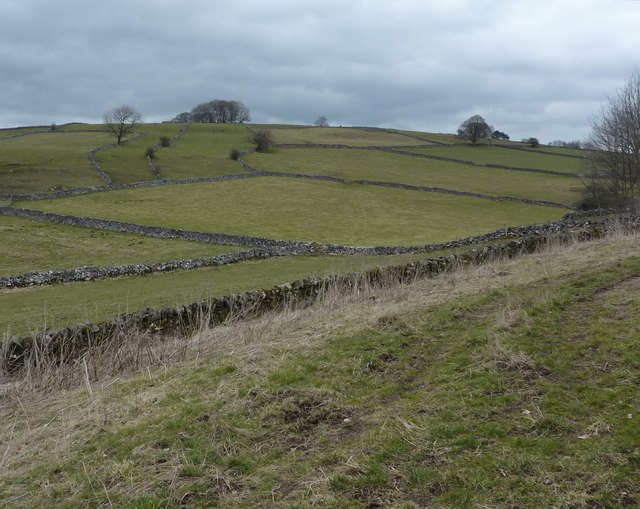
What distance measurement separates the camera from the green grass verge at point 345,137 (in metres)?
113

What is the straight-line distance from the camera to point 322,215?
5197 cm

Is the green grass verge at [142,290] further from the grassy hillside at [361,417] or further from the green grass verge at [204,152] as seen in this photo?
the green grass verge at [204,152]

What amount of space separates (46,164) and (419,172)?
176 feet

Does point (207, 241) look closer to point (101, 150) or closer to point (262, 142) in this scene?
point (101, 150)

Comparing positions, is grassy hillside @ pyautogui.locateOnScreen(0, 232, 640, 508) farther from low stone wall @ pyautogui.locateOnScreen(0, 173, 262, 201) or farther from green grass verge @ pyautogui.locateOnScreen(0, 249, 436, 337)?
low stone wall @ pyautogui.locateOnScreen(0, 173, 262, 201)

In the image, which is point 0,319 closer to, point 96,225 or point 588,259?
point 588,259

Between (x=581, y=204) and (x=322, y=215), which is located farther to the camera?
(x=581, y=204)

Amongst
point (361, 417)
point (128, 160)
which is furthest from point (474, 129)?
point (361, 417)

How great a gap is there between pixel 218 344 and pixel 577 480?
7645mm

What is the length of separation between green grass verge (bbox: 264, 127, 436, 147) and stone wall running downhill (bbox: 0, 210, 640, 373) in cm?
8877

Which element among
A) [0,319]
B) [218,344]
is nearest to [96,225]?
[0,319]

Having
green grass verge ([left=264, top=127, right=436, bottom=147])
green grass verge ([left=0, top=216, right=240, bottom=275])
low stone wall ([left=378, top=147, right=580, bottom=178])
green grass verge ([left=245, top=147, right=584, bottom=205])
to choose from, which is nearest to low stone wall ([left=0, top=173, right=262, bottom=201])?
green grass verge ([left=245, top=147, right=584, bottom=205])

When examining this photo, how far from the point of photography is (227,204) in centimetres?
5566

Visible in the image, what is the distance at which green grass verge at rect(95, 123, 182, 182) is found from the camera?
69.6 meters
